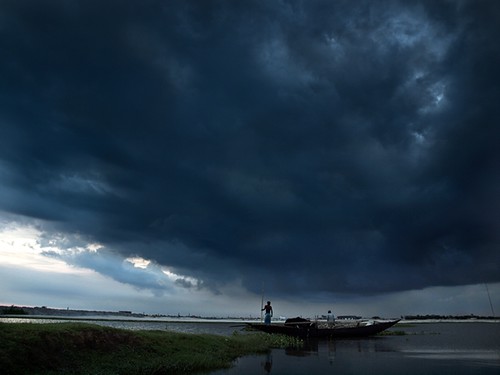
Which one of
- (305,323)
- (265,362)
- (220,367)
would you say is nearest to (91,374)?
(220,367)

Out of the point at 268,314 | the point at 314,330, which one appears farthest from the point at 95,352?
the point at 314,330

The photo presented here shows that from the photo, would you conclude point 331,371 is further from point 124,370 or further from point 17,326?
point 17,326

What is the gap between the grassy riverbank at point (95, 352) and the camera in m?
17.8

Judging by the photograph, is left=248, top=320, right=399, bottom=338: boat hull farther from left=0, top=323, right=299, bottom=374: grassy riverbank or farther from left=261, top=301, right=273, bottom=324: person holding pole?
left=0, top=323, right=299, bottom=374: grassy riverbank

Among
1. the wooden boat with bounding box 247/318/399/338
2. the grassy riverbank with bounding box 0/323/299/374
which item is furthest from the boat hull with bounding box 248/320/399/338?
the grassy riverbank with bounding box 0/323/299/374

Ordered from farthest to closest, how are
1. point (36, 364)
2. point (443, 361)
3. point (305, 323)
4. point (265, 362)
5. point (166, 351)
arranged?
point (305, 323) → point (443, 361) → point (265, 362) → point (166, 351) → point (36, 364)

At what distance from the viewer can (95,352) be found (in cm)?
2112

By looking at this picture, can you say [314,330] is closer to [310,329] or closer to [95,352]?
[310,329]

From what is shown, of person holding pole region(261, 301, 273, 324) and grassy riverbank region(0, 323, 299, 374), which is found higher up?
person holding pole region(261, 301, 273, 324)

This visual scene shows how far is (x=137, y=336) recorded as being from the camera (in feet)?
83.1

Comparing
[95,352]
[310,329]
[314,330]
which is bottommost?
[95,352]

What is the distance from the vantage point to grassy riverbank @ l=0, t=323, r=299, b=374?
58.4 feet

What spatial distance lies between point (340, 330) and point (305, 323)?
6109 millimetres

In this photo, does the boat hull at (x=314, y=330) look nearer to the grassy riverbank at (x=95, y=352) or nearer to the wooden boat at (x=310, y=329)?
the wooden boat at (x=310, y=329)
